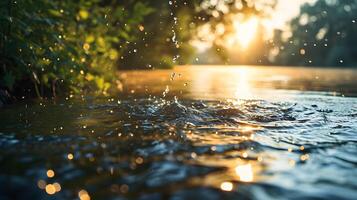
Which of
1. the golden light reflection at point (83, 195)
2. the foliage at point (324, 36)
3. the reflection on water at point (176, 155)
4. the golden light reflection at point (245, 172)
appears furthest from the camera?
the foliage at point (324, 36)

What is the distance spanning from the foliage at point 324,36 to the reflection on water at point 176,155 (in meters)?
60.6

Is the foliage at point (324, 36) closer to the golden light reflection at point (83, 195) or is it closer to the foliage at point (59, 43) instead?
the foliage at point (59, 43)

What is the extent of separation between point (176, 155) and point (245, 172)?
0.80 m

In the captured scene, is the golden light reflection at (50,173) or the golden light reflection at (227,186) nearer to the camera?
the golden light reflection at (227,186)

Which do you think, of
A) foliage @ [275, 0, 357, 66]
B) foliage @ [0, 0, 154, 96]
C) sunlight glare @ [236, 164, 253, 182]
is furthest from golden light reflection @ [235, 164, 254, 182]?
foliage @ [275, 0, 357, 66]

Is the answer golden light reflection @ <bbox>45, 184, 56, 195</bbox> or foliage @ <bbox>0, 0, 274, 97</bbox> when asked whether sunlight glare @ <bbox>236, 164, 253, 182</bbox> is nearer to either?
golden light reflection @ <bbox>45, 184, 56, 195</bbox>

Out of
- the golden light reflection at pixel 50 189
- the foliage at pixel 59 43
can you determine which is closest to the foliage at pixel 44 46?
the foliage at pixel 59 43

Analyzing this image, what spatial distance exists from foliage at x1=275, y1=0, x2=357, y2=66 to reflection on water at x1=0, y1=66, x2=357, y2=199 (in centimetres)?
6065

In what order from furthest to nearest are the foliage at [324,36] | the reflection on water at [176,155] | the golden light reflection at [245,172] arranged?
1. the foliage at [324,36]
2. the golden light reflection at [245,172]
3. the reflection on water at [176,155]

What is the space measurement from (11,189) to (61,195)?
43 cm

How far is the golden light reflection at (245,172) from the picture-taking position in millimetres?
3422

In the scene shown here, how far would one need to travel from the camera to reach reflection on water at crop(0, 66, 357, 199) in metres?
3.17

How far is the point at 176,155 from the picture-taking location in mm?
4105

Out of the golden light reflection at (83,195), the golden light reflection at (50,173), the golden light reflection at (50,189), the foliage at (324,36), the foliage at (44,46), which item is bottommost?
the golden light reflection at (83,195)
